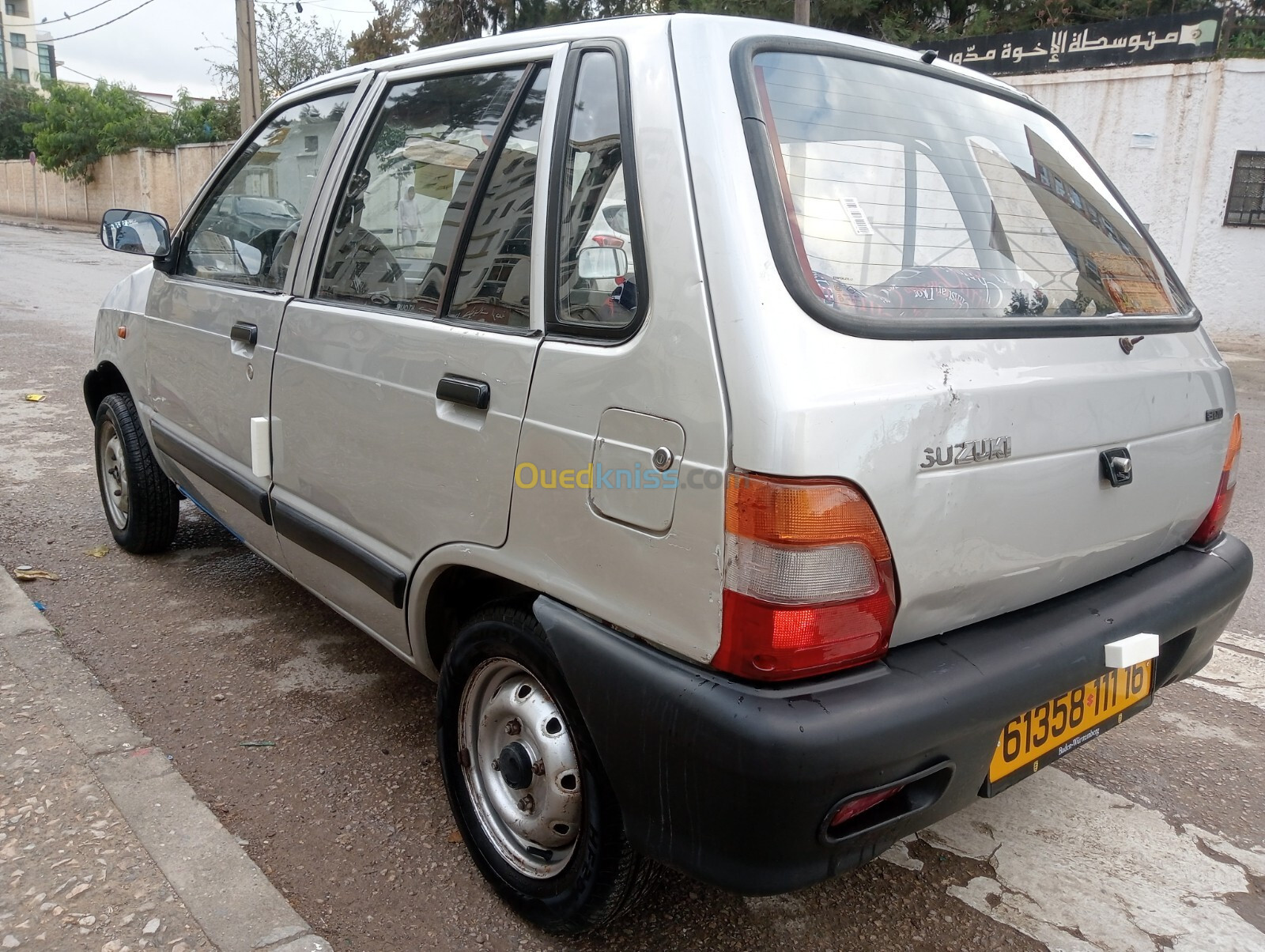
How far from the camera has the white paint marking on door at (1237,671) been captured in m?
3.19

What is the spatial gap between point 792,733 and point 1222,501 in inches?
58.5

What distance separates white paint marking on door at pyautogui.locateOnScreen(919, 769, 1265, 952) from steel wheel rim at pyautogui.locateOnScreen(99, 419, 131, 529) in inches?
138

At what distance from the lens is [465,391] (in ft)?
6.80

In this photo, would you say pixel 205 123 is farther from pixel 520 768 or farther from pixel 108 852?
pixel 520 768

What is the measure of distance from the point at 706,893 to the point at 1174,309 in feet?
5.89

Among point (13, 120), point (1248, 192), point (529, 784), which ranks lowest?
point (529, 784)

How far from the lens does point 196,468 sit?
3.43 m

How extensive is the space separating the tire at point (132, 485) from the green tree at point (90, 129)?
33674 mm

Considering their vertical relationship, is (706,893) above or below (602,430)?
below

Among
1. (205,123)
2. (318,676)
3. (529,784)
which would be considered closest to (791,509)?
(529,784)

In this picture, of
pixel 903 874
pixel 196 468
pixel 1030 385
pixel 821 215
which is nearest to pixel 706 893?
pixel 903 874

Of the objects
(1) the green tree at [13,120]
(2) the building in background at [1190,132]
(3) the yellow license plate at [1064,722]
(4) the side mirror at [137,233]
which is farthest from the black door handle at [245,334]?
(1) the green tree at [13,120]

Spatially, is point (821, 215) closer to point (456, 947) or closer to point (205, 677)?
point (456, 947)

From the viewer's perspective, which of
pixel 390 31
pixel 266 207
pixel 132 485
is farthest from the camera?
pixel 390 31
